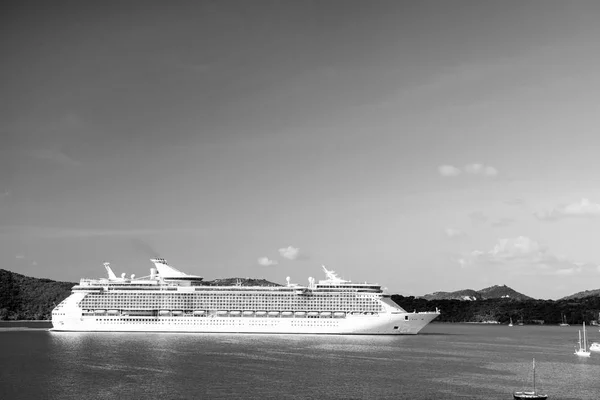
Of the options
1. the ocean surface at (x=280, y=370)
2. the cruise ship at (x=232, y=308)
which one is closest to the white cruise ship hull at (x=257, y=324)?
the cruise ship at (x=232, y=308)

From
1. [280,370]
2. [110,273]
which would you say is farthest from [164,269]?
[280,370]

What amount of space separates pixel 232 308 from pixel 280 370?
47.7 metres

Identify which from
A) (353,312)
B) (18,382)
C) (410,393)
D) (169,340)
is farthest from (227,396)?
(353,312)

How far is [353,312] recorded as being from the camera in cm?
10125

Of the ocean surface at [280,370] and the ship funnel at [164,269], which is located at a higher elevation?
the ship funnel at [164,269]

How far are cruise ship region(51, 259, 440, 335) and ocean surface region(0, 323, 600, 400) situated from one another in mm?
11825

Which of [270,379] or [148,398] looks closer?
[148,398]

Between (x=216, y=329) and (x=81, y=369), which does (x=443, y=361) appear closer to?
(x=81, y=369)

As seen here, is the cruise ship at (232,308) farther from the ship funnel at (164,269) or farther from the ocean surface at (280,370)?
the ocean surface at (280,370)

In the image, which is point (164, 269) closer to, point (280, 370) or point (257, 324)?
point (257, 324)

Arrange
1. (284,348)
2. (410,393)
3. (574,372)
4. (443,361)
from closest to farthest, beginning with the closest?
(410,393) < (574,372) < (443,361) < (284,348)

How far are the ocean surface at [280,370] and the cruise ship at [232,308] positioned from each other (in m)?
11.8

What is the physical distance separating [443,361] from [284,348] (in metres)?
18.2

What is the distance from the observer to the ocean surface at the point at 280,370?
48.3 meters
